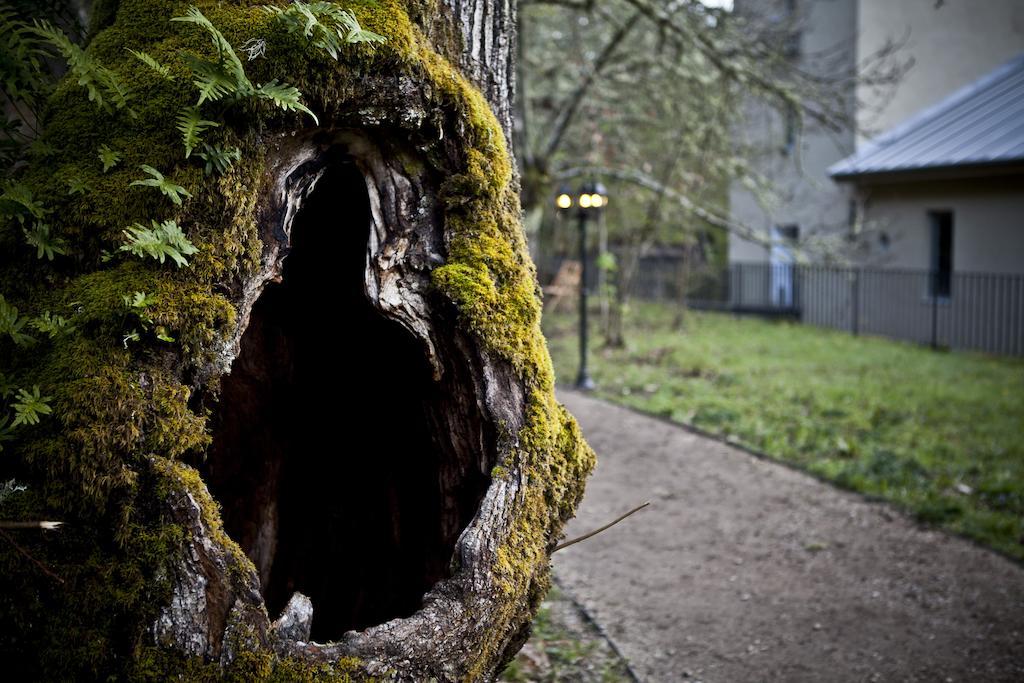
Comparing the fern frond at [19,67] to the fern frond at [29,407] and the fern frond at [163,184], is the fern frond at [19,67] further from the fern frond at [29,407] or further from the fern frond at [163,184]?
the fern frond at [29,407]

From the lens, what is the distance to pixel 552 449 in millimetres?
2742

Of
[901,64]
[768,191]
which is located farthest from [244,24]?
[901,64]

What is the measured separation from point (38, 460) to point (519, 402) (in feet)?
4.38

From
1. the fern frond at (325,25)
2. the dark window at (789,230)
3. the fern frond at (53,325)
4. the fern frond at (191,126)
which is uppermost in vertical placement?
the dark window at (789,230)

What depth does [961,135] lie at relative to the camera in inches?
695

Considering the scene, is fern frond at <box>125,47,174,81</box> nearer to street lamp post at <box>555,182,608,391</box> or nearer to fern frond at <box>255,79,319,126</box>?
fern frond at <box>255,79,319,126</box>

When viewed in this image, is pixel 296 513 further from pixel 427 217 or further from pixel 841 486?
pixel 841 486

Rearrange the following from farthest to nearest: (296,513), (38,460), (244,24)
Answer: (296,513) → (244,24) → (38,460)

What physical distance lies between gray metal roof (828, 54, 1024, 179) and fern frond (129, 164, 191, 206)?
1643cm

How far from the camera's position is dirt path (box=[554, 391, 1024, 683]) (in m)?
4.96

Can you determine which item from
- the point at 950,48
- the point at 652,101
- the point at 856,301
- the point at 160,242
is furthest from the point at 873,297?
the point at 160,242

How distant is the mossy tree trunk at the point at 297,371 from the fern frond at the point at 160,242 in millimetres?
59

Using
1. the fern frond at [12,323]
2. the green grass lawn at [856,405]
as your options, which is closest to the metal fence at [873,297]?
the green grass lawn at [856,405]

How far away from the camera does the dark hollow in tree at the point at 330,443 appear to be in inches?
125
